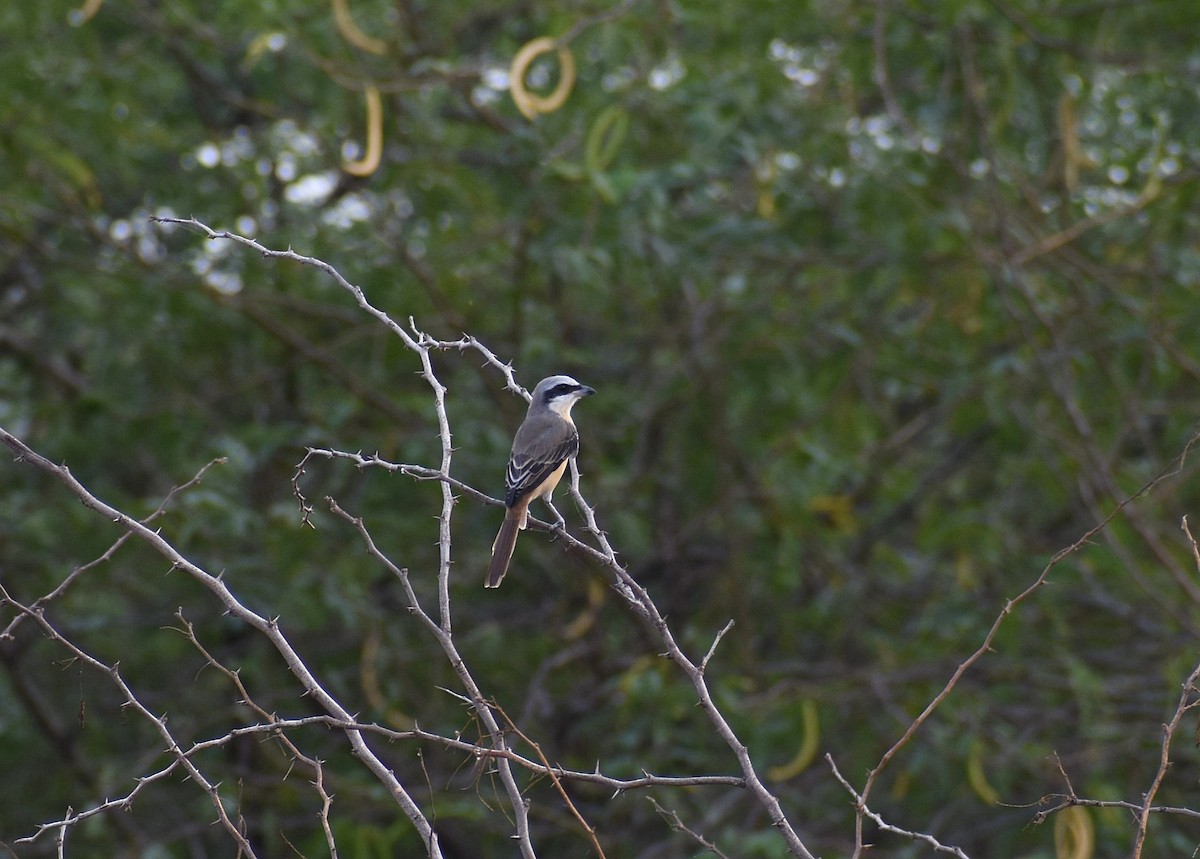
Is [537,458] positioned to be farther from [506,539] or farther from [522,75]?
[522,75]

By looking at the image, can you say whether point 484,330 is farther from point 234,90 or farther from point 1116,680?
point 1116,680

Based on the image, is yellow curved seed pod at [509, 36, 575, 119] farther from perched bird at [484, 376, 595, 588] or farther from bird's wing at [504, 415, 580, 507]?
bird's wing at [504, 415, 580, 507]

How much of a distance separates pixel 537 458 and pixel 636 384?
322cm

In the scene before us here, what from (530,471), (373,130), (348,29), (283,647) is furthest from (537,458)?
(283,647)

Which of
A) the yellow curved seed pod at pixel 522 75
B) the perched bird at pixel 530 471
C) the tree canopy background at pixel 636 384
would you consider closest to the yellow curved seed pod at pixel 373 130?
the tree canopy background at pixel 636 384

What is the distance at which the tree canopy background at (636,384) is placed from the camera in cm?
732

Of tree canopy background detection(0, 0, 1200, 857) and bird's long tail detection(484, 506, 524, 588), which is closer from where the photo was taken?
bird's long tail detection(484, 506, 524, 588)

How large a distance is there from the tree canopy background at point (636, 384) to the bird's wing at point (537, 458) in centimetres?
95

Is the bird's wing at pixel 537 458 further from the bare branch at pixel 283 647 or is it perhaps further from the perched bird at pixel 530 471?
the bare branch at pixel 283 647

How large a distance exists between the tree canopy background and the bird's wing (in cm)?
95

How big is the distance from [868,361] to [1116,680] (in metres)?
2.28

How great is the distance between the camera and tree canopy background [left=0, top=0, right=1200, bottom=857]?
7320 mm

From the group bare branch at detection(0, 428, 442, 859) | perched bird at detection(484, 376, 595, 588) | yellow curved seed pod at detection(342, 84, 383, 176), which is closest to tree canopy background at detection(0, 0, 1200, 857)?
yellow curved seed pod at detection(342, 84, 383, 176)

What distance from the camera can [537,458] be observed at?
596cm
